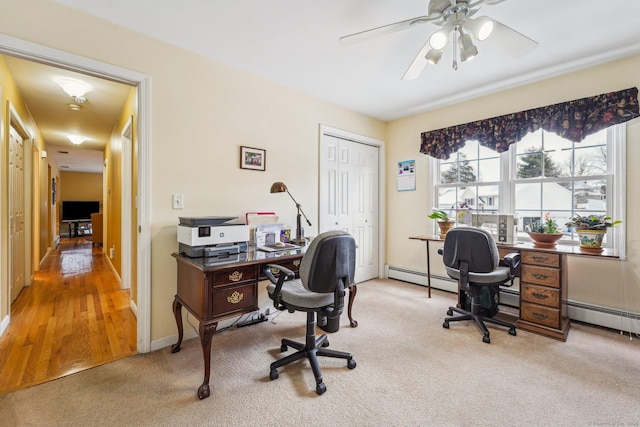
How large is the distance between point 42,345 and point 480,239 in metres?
3.62

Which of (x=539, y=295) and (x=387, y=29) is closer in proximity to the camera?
(x=387, y=29)

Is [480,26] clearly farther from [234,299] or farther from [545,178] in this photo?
[234,299]

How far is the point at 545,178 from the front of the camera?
117 inches

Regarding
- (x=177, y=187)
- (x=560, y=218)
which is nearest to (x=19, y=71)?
(x=177, y=187)

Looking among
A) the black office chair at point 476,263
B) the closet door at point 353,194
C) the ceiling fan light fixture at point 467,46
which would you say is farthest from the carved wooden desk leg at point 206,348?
the ceiling fan light fixture at point 467,46

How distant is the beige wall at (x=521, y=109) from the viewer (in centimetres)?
247

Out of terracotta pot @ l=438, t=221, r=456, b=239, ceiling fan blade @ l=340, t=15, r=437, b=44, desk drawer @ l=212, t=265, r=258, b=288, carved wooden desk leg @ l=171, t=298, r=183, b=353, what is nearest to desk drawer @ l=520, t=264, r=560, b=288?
terracotta pot @ l=438, t=221, r=456, b=239

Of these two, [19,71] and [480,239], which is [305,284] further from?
[19,71]

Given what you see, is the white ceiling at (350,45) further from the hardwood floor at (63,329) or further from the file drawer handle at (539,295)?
the hardwood floor at (63,329)

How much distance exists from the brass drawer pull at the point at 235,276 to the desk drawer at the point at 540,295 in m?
2.48

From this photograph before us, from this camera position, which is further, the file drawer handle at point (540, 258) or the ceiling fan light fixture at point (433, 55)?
the file drawer handle at point (540, 258)

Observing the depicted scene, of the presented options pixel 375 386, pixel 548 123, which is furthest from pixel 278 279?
pixel 548 123

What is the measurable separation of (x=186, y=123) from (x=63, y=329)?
2.14m

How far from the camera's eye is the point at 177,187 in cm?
233
